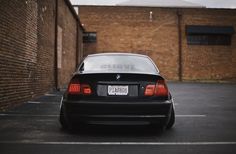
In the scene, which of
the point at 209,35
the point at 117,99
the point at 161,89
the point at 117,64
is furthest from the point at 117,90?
the point at 209,35

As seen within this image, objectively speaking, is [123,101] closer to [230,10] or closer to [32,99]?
[32,99]

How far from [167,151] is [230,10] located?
31531mm

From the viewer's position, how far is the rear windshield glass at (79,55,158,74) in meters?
6.29

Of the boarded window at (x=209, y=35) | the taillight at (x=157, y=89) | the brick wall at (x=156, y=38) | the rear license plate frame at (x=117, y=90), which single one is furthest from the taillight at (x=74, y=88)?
the boarded window at (x=209, y=35)

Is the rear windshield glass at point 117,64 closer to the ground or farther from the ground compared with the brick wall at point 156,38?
closer to the ground

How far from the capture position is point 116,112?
5.73 metres

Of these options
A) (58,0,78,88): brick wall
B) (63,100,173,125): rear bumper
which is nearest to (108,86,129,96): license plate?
(63,100,173,125): rear bumper

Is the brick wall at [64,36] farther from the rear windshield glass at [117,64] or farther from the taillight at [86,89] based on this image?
the taillight at [86,89]

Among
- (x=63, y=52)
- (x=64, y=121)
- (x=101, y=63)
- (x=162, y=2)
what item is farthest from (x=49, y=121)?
(x=162, y=2)

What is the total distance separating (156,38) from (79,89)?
28128 mm

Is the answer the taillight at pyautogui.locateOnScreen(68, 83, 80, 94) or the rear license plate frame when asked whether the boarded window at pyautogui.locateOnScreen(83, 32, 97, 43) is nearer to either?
the taillight at pyautogui.locateOnScreen(68, 83, 80, 94)

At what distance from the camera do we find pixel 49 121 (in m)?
7.61

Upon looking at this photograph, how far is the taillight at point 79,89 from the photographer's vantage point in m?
5.84

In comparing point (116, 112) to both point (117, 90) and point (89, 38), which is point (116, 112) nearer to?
point (117, 90)
